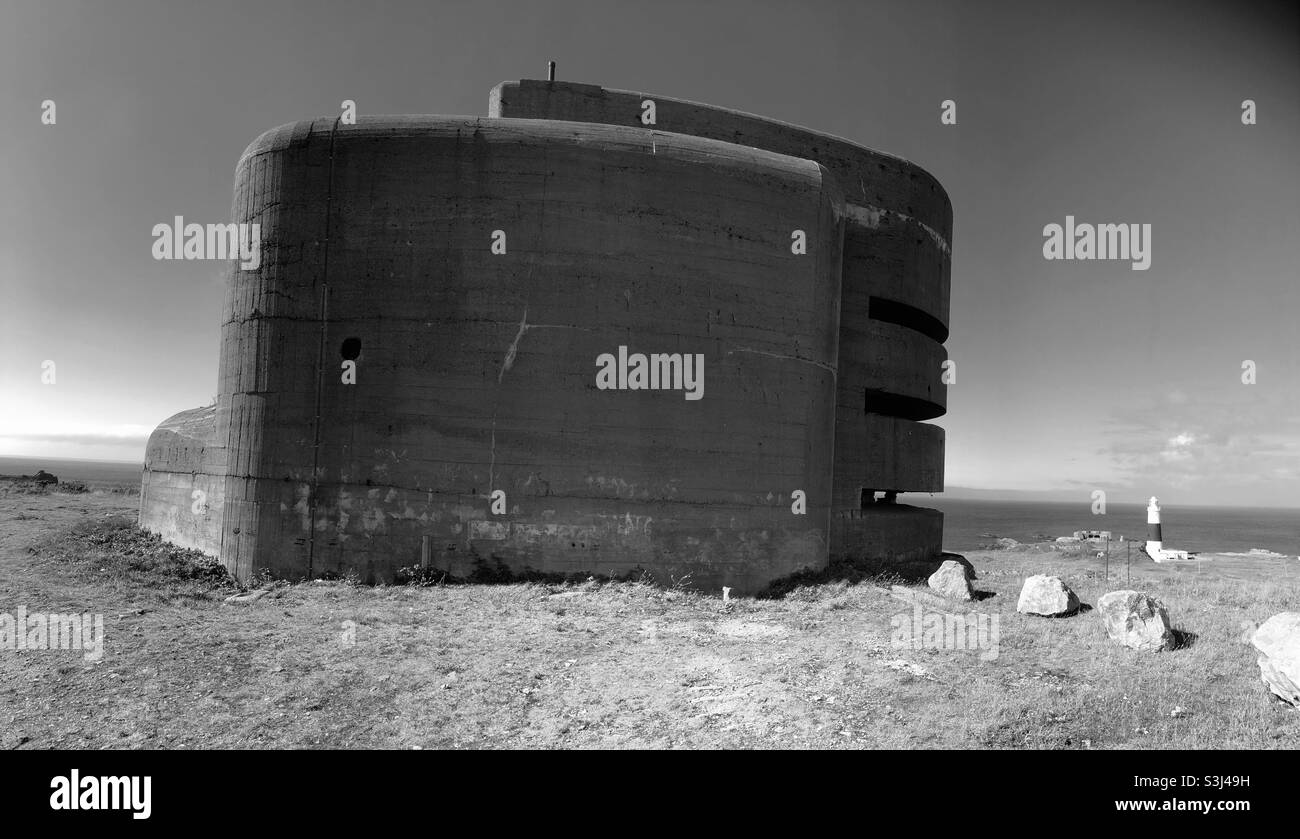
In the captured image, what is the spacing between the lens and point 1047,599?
9969 millimetres

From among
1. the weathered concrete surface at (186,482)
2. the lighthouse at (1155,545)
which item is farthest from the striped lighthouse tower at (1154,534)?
the weathered concrete surface at (186,482)

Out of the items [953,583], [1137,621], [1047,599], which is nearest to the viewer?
[1137,621]

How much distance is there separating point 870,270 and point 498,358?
9040 mm

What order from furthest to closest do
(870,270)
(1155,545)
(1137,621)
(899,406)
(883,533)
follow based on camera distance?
(1155,545)
(899,406)
(870,270)
(883,533)
(1137,621)

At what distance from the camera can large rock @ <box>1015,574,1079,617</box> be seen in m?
9.85

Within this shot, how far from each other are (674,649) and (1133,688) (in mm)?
4870

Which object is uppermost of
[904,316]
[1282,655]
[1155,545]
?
[904,316]

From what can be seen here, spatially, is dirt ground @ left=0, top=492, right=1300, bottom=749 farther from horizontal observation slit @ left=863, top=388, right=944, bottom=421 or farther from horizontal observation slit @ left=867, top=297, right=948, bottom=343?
horizontal observation slit @ left=867, top=297, right=948, bottom=343

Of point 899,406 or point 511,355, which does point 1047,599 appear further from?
point 511,355

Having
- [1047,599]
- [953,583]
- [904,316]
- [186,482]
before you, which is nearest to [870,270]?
[904,316]

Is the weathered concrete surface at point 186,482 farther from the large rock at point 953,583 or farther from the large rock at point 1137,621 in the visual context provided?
the large rock at point 1137,621

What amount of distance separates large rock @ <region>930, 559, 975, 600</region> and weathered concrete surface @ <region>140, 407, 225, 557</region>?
13.0 meters
